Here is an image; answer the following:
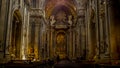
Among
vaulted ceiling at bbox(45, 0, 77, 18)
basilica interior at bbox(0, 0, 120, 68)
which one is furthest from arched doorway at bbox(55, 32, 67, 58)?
vaulted ceiling at bbox(45, 0, 77, 18)

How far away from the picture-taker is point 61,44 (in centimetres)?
3594

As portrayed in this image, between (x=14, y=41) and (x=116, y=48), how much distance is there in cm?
1020

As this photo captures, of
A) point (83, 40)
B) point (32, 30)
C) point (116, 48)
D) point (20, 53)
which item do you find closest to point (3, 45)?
point (20, 53)

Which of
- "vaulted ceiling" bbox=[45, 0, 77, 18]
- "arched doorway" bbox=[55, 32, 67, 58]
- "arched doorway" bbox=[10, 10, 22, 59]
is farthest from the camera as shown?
"arched doorway" bbox=[55, 32, 67, 58]

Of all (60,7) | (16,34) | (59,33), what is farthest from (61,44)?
(16,34)

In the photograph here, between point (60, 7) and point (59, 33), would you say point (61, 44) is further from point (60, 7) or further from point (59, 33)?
point (60, 7)

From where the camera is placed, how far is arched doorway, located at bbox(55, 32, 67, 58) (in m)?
35.4

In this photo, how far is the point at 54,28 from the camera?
35.4 metres

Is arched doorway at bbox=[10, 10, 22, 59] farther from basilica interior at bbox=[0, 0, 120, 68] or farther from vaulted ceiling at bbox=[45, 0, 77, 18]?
vaulted ceiling at bbox=[45, 0, 77, 18]

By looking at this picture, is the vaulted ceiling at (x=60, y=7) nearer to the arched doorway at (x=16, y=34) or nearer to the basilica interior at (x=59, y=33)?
the basilica interior at (x=59, y=33)

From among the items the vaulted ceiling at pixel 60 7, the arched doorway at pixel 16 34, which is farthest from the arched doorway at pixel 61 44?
the arched doorway at pixel 16 34

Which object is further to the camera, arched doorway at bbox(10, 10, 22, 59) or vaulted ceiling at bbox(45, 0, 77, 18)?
vaulted ceiling at bbox(45, 0, 77, 18)

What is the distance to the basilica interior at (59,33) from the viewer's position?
12.9 meters

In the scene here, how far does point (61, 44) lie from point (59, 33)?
7.00 feet
